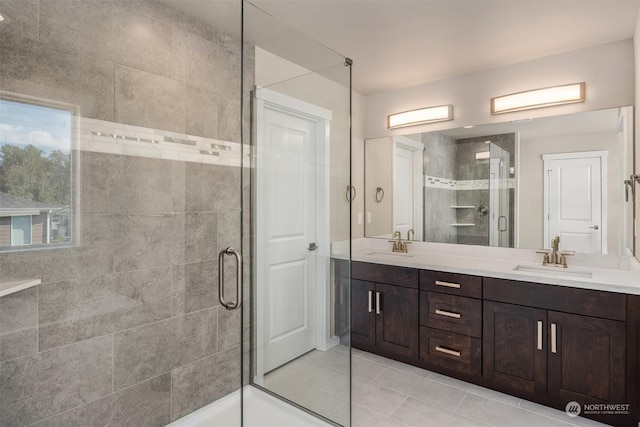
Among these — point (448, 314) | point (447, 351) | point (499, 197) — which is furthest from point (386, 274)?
point (499, 197)

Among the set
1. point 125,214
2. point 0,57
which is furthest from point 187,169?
point 0,57

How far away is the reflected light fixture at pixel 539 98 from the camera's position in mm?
2494

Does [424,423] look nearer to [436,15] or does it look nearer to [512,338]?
[512,338]

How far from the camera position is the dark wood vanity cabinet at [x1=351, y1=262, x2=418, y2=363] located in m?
2.75

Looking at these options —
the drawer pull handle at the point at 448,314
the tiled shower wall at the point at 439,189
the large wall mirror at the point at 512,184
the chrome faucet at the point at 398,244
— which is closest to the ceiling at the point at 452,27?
the large wall mirror at the point at 512,184

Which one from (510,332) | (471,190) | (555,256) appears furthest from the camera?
(471,190)

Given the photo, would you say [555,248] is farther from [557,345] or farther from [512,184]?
[557,345]

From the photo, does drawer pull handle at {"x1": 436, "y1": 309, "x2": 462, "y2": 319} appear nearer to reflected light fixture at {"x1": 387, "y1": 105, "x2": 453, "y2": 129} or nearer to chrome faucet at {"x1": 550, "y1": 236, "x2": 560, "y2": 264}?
chrome faucet at {"x1": 550, "y1": 236, "x2": 560, "y2": 264}

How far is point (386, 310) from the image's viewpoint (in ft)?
9.43

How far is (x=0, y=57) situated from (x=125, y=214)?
77 centimetres

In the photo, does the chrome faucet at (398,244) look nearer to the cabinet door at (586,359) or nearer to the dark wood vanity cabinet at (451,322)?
the dark wood vanity cabinet at (451,322)

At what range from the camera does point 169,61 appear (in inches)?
74.9

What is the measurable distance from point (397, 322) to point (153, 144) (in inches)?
87.8

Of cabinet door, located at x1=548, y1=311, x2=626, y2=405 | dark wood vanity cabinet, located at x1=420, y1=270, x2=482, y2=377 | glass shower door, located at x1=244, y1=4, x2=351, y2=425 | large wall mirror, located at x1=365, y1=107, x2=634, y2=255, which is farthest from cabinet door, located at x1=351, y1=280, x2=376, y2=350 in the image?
cabinet door, located at x1=548, y1=311, x2=626, y2=405
